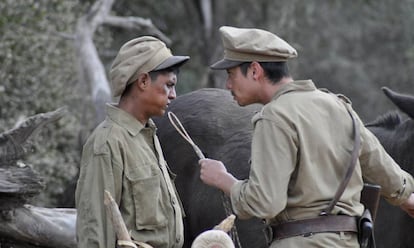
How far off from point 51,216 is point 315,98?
11.0ft

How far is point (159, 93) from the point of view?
557 cm

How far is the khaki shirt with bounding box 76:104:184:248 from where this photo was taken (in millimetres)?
5336

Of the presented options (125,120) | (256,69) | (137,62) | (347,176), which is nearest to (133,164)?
(125,120)

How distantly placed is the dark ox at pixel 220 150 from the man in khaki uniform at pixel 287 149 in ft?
4.59

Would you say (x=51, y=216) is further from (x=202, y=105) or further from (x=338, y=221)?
(x=338, y=221)

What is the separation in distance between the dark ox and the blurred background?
71.1 inches

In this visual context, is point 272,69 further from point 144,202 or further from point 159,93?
point 144,202

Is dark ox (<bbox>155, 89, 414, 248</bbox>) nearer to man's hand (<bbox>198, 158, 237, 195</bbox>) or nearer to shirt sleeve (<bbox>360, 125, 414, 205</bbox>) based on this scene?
shirt sleeve (<bbox>360, 125, 414, 205</bbox>)

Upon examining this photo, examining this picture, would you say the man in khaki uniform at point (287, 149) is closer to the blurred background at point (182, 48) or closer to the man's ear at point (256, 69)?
the man's ear at point (256, 69)

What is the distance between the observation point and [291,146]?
505 cm

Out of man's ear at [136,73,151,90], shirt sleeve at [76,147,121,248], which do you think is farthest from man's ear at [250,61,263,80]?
shirt sleeve at [76,147,121,248]

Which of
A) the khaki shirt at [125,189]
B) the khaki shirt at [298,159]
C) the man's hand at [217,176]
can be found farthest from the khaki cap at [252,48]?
the khaki shirt at [125,189]

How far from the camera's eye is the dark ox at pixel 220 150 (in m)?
6.74

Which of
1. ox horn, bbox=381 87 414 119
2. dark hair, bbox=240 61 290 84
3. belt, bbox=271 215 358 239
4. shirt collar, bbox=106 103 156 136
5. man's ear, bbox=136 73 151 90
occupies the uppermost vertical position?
dark hair, bbox=240 61 290 84
